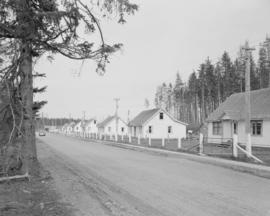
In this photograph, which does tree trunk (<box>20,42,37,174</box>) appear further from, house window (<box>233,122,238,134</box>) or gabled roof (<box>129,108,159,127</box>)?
gabled roof (<box>129,108,159,127</box>)

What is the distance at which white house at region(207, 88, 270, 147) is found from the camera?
98.2 ft

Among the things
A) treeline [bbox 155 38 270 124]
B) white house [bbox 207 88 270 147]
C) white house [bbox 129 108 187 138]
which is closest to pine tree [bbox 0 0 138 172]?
white house [bbox 207 88 270 147]

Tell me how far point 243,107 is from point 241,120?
7.85 feet

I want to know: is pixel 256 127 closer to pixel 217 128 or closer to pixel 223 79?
pixel 217 128

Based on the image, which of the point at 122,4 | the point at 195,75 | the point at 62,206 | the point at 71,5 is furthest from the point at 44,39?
the point at 195,75

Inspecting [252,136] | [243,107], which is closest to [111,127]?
[243,107]

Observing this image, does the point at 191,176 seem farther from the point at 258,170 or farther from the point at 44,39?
the point at 44,39

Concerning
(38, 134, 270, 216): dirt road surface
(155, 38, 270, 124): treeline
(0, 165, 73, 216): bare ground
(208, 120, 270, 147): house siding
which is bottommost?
(38, 134, 270, 216): dirt road surface

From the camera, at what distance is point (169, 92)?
11912 cm

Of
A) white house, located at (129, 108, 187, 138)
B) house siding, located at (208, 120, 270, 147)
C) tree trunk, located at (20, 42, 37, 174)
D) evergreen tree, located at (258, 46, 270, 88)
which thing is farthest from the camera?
evergreen tree, located at (258, 46, 270, 88)

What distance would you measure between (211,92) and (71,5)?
6806cm

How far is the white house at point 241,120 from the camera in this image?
98.2ft

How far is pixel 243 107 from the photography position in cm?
3462

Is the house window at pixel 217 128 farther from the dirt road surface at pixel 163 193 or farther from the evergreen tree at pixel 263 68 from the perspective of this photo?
the evergreen tree at pixel 263 68
